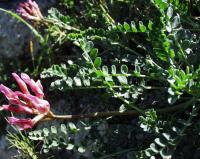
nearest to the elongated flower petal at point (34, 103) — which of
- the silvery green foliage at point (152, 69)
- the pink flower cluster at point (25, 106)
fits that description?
the pink flower cluster at point (25, 106)

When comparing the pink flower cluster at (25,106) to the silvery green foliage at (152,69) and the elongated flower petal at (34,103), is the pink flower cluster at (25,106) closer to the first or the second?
the elongated flower petal at (34,103)

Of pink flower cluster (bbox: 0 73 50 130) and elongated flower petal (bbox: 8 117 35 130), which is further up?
pink flower cluster (bbox: 0 73 50 130)

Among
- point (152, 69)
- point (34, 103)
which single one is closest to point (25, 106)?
point (34, 103)

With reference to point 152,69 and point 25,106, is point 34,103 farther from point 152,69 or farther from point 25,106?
point 152,69

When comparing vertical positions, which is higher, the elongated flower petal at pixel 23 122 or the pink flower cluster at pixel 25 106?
the pink flower cluster at pixel 25 106

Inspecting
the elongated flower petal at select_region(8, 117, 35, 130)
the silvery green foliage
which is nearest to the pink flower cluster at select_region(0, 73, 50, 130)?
the elongated flower petal at select_region(8, 117, 35, 130)

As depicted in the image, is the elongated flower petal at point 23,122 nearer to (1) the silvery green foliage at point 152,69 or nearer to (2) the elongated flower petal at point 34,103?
(2) the elongated flower petal at point 34,103

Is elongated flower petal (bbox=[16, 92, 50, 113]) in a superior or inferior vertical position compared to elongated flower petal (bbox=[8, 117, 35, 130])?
superior

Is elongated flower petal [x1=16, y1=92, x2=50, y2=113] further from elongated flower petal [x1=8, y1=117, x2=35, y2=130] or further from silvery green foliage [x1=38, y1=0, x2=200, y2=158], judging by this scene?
silvery green foliage [x1=38, y1=0, x2=200, y2=158]

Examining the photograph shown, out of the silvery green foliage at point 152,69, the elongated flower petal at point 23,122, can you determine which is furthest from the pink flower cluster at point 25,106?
the silvery green foliage at point 152,69

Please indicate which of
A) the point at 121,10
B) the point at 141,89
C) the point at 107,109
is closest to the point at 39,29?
the point at 121,10

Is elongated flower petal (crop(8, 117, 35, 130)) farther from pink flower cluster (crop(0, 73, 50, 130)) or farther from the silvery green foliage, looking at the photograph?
the silvery green foliage

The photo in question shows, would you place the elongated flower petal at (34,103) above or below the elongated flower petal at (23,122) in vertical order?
above
